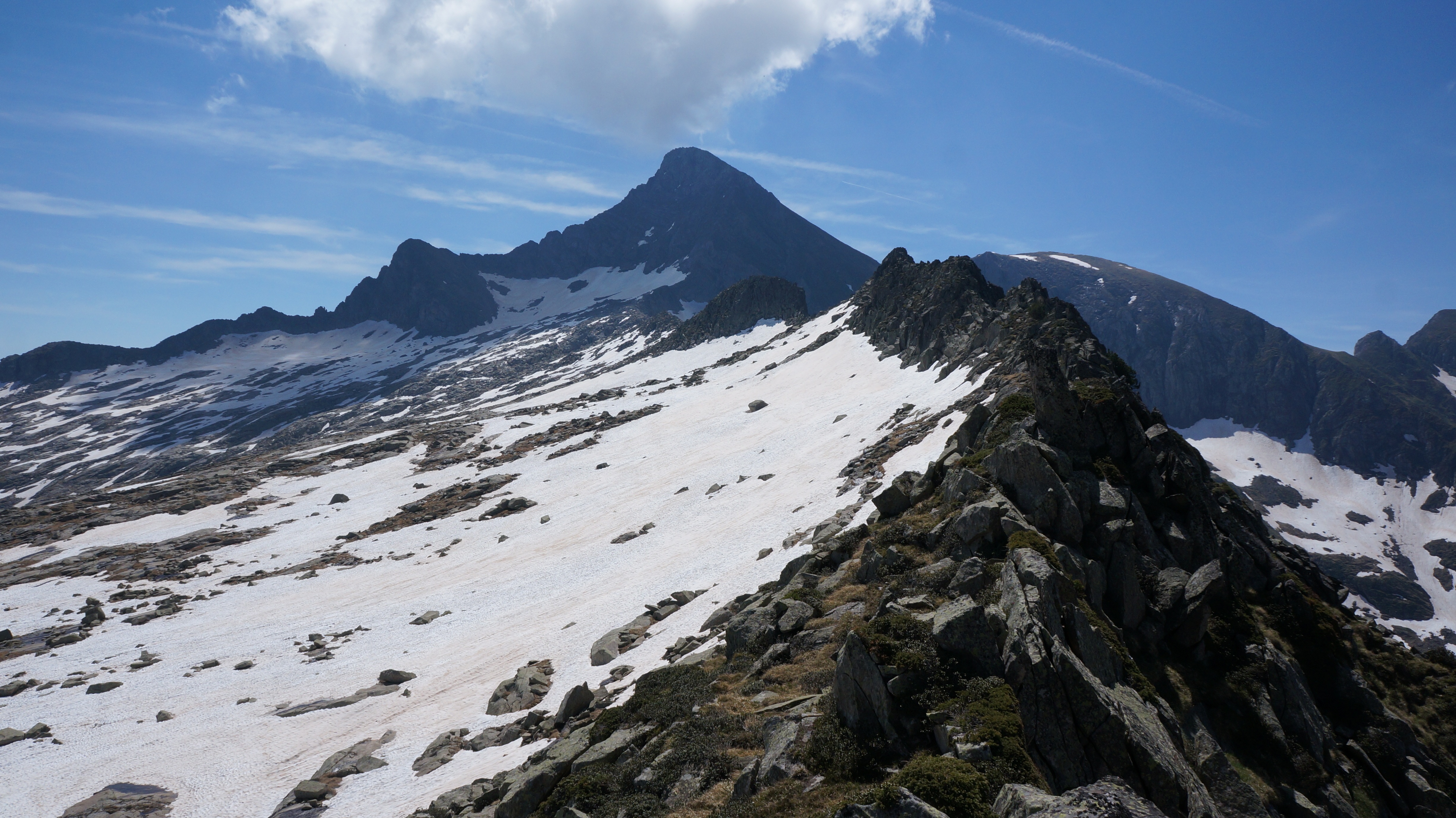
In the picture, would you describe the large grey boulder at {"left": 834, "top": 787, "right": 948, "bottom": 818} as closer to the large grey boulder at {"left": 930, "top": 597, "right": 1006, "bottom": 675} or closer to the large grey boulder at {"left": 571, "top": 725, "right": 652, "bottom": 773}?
the large grey boulder at {"left": 930, "top": 597, "right": 1006, "bottom": 675}

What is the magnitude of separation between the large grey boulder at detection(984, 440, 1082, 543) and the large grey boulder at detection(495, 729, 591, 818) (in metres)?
15.3

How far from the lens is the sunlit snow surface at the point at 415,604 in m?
25.9

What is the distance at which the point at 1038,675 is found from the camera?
1255cm

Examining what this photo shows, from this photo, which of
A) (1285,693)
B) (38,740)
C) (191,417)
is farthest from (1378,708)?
(191,417)

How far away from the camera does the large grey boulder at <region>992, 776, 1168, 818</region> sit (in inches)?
340

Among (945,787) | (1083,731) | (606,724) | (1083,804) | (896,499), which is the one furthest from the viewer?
(896,499)

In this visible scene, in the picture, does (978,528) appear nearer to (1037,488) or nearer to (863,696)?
(1037,488)

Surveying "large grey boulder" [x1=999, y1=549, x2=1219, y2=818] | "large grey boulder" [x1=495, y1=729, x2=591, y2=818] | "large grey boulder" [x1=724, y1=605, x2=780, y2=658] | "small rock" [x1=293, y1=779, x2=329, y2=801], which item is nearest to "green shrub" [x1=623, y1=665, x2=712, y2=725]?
"large grey boulder" [x1=724, y1=605, x2=780, y2=658]

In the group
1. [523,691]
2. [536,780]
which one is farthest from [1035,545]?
[523,691]

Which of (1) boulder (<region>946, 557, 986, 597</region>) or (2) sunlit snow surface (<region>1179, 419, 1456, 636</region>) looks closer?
(1) boulder (<region>946, 557, 986, 597</region>)

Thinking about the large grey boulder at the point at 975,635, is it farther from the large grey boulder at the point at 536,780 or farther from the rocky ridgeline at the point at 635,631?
the rocky ridgeline at the point at 635,631

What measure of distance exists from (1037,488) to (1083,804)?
13.6 m

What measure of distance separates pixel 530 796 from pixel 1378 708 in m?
27.0

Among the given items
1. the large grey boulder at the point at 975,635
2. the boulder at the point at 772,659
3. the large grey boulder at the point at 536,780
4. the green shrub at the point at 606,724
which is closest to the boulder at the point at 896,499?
the boulder at the point at 772,659
